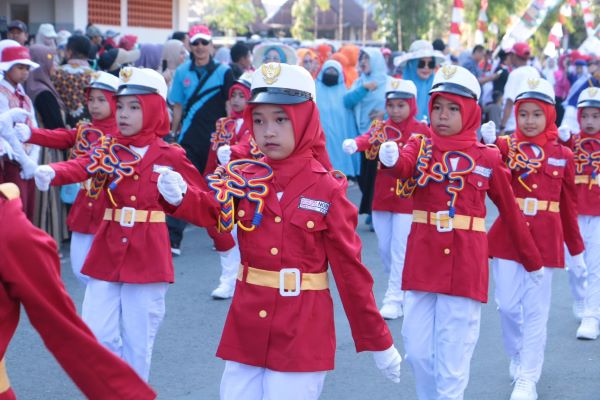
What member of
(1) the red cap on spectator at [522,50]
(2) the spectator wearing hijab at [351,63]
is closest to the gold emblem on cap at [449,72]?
(1) the red cap on spectator at [522,50]

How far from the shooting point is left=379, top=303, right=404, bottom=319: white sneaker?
855 cm

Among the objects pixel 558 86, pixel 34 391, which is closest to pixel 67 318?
pixel 34 391

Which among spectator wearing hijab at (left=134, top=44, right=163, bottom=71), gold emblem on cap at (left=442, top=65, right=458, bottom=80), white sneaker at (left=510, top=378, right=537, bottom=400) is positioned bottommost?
white sneaker at (left=510, top=378, right=537, bottom=400)

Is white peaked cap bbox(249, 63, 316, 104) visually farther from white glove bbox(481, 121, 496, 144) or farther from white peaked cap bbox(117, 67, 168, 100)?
white glove bbox(481, 121, 496, 144)

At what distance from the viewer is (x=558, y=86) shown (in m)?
23.7

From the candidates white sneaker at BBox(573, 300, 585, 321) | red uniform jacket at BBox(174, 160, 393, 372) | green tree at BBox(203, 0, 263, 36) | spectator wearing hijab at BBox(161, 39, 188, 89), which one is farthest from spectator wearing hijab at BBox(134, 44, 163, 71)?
green tree at BBox(203, 0, 263, 36)

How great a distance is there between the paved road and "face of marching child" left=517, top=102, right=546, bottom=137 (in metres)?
1.73

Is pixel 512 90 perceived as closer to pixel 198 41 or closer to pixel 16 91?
pixel 198 41

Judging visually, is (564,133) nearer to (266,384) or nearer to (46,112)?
(266,384)

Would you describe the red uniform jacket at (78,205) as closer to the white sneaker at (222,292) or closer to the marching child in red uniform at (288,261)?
the white sneaker at (222,292)

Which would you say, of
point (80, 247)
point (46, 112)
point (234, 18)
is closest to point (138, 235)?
point (80, 247)

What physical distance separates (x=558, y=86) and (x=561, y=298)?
15.1 meters

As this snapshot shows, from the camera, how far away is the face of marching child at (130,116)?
5.92 metres

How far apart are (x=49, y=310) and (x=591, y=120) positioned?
6170mm
